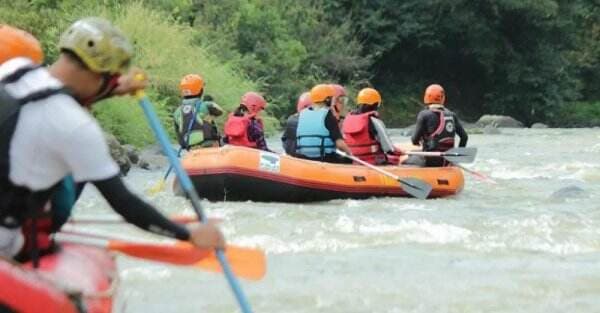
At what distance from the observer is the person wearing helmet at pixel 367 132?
12367mm

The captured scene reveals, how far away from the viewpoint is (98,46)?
3570 millimetres

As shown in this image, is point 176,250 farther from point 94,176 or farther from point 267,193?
point 267,193

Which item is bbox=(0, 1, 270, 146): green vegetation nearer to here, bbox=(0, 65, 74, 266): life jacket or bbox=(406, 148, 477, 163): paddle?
bbox=(406, 148, 477, 163): paddle

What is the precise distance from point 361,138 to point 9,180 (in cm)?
919

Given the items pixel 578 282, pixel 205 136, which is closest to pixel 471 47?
pixel 205 136

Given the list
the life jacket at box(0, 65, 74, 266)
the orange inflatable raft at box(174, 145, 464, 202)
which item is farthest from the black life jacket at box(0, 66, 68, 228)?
the orange inflatable raft at box(174, 145, 464, 202)

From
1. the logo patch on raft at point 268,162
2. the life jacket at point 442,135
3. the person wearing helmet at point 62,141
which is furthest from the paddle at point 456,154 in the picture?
the person wearing helmet at point 62,141

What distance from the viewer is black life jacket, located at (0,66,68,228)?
333 cm

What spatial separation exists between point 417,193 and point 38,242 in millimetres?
8586

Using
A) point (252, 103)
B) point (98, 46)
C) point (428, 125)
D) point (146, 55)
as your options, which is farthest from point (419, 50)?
point (98, 46)

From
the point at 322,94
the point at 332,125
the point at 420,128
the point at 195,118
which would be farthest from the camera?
the point at 420,128

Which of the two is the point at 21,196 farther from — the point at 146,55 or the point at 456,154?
the point at 146,55

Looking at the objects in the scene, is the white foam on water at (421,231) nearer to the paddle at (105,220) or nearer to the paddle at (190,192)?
the paddle at (105,220)

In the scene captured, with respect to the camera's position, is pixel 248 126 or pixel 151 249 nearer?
pixel 151 249
